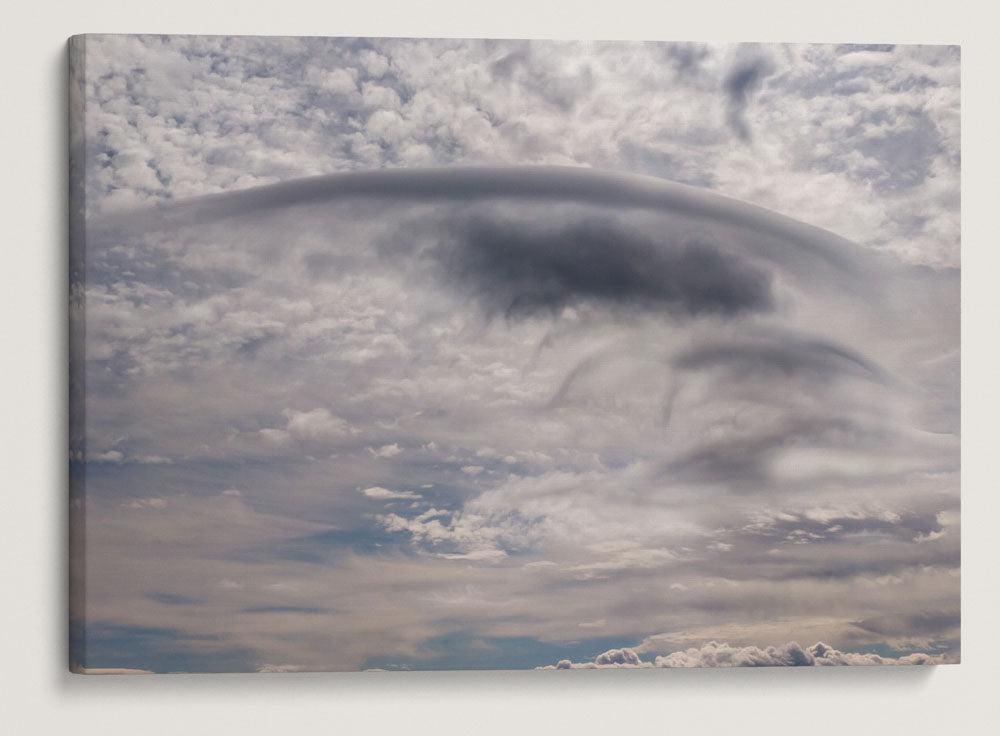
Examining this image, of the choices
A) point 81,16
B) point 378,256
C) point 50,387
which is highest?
point 81,16

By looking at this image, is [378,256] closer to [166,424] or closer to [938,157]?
[166,424]

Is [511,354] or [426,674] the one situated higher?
[511,354]

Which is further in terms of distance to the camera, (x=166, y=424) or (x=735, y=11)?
(x=735, y=11)

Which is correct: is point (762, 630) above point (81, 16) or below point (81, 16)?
below

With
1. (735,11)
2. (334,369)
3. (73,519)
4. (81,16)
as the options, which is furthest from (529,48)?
(73,519)
